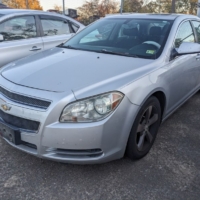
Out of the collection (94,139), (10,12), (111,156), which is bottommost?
(111,156)

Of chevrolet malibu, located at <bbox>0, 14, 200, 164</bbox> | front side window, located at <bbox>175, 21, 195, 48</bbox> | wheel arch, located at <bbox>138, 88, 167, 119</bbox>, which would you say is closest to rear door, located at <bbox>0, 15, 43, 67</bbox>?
chevrolet malibu, located at <bbox>0, 14, 200, 164</bbox>

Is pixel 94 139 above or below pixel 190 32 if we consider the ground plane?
below

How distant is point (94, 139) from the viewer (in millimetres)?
2059

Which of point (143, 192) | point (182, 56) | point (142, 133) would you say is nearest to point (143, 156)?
point (142, 133)

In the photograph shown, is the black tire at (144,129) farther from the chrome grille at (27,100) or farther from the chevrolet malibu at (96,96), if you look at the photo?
the chrome grille at (27,100)

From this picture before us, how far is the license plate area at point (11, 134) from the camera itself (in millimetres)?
2164

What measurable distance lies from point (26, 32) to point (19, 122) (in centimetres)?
288

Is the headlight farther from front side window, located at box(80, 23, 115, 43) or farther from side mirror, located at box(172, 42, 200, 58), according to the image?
front side window, located at box(80, 23, 115, 43)

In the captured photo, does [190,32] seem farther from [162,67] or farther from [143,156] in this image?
[143,156]

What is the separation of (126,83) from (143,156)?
0.90 m

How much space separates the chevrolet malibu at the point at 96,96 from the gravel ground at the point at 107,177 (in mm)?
202

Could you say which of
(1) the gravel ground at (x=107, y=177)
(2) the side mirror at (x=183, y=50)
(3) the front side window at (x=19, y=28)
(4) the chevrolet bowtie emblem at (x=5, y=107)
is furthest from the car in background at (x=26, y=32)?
(2) the side mirror at (x=183, y=50)

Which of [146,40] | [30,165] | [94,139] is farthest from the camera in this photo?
[146,40]

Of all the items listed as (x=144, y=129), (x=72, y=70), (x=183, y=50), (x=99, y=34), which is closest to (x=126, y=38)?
(x=99, y=34)
